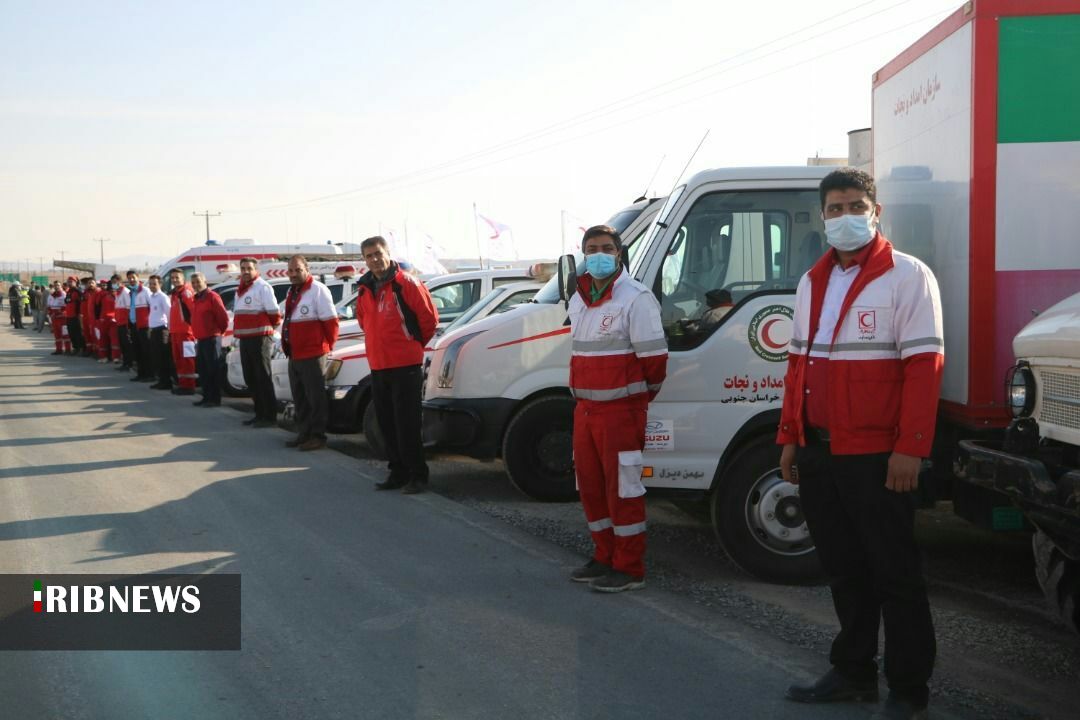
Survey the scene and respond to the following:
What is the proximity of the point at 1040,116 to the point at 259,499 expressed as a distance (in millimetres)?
6168

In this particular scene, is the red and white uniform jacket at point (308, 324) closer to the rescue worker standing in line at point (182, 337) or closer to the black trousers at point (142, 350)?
the rescue worker standing in line at point (182, 337)

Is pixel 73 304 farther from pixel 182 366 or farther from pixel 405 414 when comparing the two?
pixel 405 414

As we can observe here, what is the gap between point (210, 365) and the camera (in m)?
15.2

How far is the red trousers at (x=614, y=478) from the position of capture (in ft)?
19.0

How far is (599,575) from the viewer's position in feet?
19.9

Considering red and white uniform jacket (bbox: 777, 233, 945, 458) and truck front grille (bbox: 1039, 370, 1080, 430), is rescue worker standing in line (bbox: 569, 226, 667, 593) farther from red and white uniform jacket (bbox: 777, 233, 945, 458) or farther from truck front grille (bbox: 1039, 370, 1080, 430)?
truck front grille (bbox: 1039, 370, 1080, 430)

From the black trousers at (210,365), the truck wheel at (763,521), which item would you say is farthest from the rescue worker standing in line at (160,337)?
the truck wheel at (763,521)

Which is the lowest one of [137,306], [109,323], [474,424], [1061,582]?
[1061,582]

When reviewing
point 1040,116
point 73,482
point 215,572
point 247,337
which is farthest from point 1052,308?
point 247,337

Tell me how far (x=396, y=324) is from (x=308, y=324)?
106 inches

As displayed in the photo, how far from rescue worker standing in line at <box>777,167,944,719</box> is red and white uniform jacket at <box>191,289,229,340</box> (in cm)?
1203

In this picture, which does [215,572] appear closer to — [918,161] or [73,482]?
[73,482]

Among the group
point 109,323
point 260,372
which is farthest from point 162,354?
point 109,323

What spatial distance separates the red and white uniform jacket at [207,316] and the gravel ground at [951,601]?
7.36 meters
